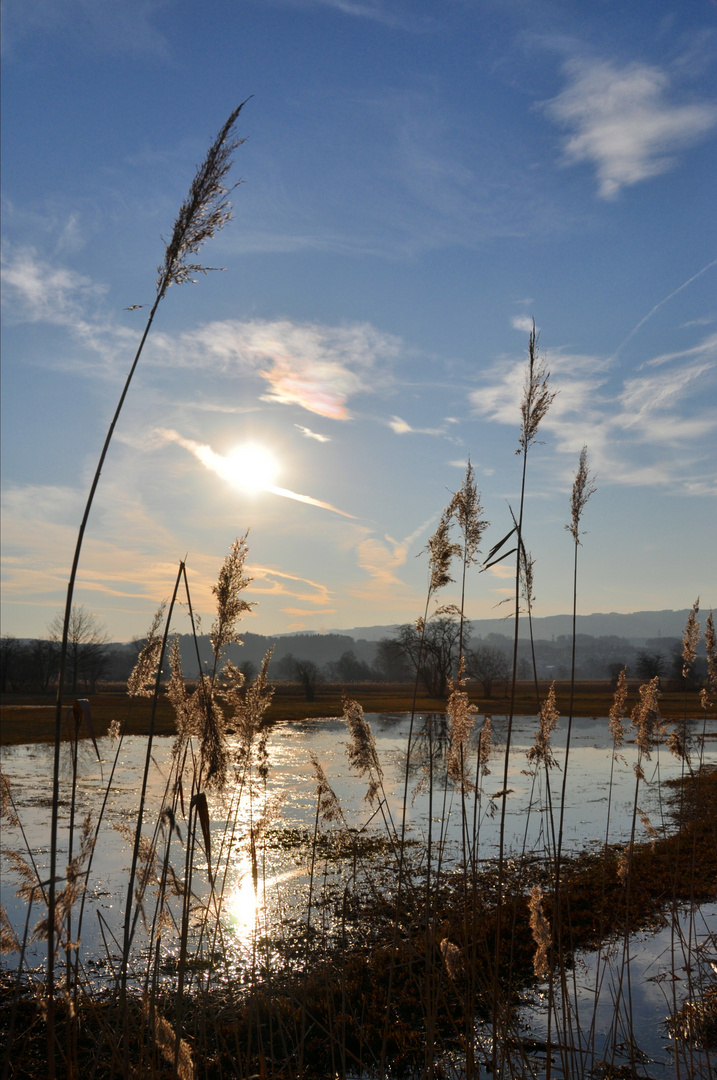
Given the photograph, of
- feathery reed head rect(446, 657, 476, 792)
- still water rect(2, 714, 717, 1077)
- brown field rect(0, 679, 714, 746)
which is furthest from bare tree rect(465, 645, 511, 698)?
still water rect(2, 714, 717, 1077)

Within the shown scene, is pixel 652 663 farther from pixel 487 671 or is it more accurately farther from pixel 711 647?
pixel 711 647

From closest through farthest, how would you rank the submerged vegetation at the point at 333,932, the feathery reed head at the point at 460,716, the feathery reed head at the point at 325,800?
the submerged vegetation at the point at 333,932, the feathery reed head at the point at 460,716, the feathery reed head at the point at 325,800

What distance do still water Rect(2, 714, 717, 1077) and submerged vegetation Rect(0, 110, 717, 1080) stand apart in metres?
0.23

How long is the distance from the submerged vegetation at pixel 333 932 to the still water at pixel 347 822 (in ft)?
0.74

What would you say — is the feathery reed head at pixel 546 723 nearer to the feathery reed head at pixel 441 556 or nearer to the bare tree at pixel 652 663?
the feathery reed head at pixel 441 556

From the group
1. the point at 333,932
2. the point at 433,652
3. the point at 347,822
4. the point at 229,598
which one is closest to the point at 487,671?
the point at 347,822

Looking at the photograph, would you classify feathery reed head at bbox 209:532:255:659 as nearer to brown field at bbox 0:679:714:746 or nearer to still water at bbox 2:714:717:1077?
still water at bbox 2:714:717:1077

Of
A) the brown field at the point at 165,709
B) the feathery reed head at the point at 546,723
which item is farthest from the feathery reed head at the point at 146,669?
the brown field at the point at 165,709

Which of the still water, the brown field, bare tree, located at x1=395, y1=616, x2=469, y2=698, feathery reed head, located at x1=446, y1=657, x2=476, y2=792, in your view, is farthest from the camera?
the brown field

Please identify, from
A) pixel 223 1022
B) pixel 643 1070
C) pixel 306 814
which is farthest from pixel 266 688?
pixel 306 814

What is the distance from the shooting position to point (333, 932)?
8039 millimetres

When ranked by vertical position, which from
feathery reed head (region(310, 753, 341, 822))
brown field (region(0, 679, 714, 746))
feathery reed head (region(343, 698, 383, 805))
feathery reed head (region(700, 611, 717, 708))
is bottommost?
brown field (region(0, 679, 714, 746))

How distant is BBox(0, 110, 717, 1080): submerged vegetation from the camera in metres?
2.80

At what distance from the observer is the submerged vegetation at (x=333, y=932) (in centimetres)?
280
